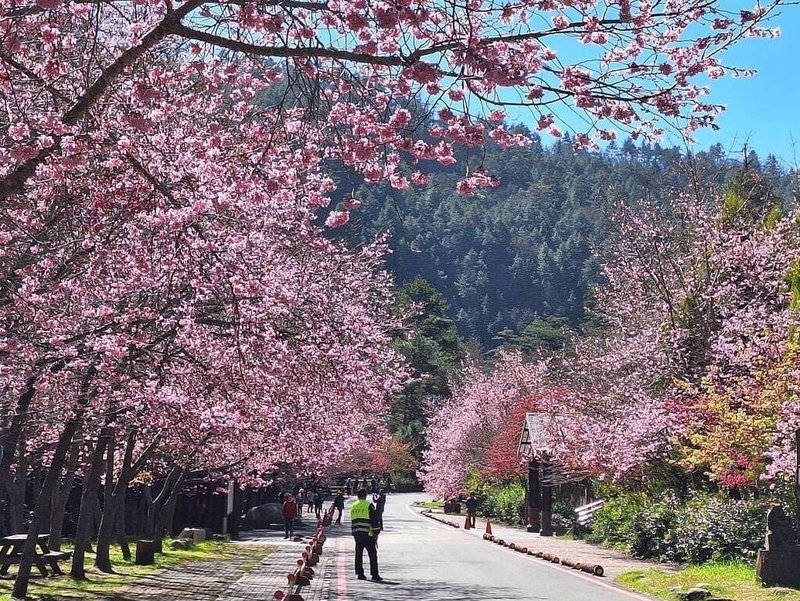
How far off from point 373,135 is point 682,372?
2105cm

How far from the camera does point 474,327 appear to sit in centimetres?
16138

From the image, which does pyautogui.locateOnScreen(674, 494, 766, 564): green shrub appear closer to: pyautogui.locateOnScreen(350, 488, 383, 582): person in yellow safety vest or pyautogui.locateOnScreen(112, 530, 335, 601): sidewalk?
pyautogui.locateOnScreen(350, 488, 383, 582): person in yellow safety vest

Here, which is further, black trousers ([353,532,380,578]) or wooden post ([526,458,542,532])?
wooden post ([526,458,542,532])

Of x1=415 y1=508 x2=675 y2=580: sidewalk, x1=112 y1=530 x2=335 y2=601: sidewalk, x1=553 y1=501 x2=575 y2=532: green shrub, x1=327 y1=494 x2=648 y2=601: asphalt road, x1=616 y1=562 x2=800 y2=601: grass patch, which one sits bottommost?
x1=112 y1=530 x2=335 y2=601: sidewalk

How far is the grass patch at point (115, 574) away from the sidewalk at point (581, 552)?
802cm

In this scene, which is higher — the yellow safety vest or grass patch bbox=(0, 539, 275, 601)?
the yellow safety vest

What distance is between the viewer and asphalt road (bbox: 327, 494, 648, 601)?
16.2 meters

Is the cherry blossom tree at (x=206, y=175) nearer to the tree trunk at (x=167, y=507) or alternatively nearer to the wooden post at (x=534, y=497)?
the tree trunk at (x=167, y=507)

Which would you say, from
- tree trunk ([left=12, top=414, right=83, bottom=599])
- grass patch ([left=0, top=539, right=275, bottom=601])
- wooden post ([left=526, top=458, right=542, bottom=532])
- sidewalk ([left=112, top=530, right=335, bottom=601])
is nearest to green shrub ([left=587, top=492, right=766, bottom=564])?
sidewalk ([left=112, top=530, right=335, bottom=601])

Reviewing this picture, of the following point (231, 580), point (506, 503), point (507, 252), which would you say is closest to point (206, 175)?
point (231, 580)

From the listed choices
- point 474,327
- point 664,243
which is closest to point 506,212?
point 474,327

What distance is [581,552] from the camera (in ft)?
89.7

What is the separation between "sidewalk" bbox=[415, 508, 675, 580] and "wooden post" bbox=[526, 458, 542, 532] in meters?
0.54

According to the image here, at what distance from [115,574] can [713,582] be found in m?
11.2
